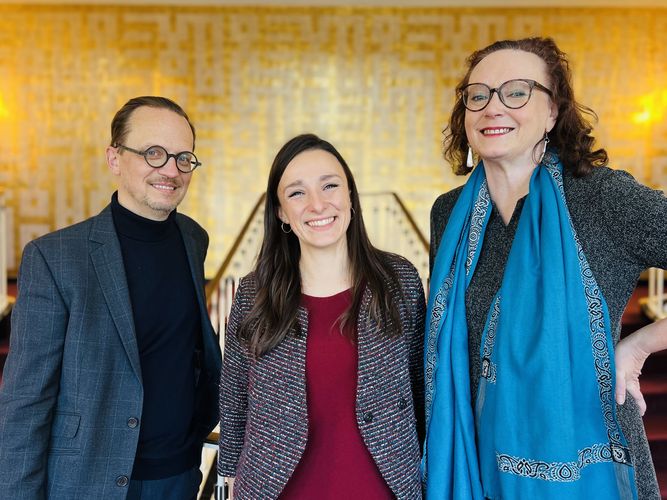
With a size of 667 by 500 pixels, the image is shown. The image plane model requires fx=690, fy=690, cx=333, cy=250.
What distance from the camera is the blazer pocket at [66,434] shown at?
197 cm

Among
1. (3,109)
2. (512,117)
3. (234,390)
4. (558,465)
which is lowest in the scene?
(558,465)

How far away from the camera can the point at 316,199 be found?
197 cm

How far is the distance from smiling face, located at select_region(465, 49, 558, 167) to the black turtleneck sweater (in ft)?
3.45

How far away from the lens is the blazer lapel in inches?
79.5

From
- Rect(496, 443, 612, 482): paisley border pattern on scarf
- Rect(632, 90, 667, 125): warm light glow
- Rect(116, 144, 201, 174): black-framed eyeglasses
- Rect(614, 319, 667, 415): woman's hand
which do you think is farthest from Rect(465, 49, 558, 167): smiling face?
Rect(632, 90, 667, 125): warm light glow

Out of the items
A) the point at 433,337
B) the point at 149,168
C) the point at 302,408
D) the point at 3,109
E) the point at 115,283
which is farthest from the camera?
the point at 3,109

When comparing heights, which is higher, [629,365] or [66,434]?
[629,365]

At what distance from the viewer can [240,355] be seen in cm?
203

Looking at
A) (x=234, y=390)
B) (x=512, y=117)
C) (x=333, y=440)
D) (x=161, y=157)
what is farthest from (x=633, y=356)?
(x=161, y=157)

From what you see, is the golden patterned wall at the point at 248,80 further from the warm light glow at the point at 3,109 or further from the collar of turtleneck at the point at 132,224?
the collar of turtleneck at the point at 132,224

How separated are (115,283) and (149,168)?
38cm

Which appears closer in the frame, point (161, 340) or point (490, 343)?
point (490, 343)

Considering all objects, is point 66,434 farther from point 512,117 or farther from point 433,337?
point 512,117

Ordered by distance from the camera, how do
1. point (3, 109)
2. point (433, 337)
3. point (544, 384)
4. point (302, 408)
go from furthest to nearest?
point (3, 109)
point (433, 337)
point (302, 408)
point (544, 384)
